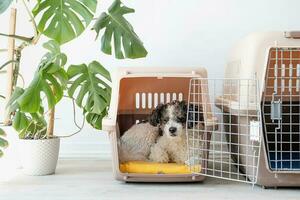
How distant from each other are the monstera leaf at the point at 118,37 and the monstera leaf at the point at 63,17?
0.15m

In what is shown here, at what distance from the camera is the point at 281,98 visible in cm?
165

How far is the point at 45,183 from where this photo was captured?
1.80 meters

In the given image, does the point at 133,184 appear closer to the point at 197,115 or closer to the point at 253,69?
the point at 197,115

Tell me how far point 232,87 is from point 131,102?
21.7 inches

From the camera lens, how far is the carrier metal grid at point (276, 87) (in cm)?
160

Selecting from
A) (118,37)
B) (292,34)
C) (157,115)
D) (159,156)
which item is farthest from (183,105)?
(292,34)

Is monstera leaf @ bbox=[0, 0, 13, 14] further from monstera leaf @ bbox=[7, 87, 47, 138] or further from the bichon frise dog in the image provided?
the bichon frise dog

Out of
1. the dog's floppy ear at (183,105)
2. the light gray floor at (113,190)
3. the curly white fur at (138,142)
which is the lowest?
the light gray floor at (113,190)

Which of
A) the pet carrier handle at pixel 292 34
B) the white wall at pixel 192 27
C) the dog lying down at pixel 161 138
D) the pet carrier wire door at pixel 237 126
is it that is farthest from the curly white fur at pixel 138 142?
the pet carrier handle at pixel 292 34

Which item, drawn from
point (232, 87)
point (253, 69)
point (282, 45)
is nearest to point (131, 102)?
point (232, 87)

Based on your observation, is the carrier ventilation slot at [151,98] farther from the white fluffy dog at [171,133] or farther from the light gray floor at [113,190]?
the light gray floor at [113,190]

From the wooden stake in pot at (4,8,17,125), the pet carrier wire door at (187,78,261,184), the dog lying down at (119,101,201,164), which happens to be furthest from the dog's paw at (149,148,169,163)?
the wooden stake in pot at (4,8,17,125)

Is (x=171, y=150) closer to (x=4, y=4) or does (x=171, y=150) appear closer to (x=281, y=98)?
(x=281, y=98)

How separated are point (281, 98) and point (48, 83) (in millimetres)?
990
